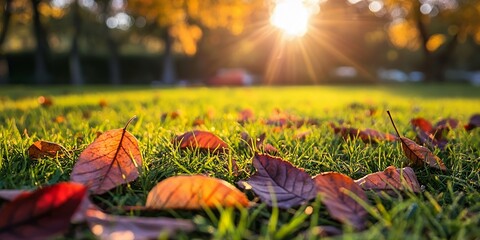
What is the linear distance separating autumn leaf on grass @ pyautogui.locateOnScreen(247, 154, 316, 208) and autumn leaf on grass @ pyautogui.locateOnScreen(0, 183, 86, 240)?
1.46 feet

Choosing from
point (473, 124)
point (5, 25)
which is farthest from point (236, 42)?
point (473, 124)

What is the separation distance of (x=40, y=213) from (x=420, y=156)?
46.6 inches

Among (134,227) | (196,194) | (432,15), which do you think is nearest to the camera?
(134,227)

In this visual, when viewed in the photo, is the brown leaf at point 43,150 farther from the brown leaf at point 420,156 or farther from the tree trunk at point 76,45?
the tree trunk at point 76,45

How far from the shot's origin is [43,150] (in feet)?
4.75

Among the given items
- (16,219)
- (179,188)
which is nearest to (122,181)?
(179,188)

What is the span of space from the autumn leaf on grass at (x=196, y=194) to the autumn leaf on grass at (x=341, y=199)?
0.71 feet

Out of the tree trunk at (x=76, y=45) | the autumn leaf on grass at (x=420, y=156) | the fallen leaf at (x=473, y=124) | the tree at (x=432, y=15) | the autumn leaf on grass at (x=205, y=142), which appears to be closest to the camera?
the autumn leaf on grass at (x=420, y=156)

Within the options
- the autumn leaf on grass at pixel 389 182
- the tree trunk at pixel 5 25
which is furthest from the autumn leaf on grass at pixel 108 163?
the tree trunk at pixel 5 25

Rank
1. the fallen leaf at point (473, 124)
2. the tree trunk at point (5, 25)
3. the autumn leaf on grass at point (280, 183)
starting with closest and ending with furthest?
1. the autumn leaf on grass at point (280, 183)
2. the fallen leaf at point (473, 124)
3. the tree trunk at point (5, 25)

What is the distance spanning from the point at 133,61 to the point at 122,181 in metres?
29.8

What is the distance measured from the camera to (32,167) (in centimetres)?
134

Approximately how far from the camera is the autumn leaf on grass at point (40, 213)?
793 millimetres

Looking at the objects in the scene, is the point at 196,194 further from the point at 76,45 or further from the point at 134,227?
the point at 76,45
